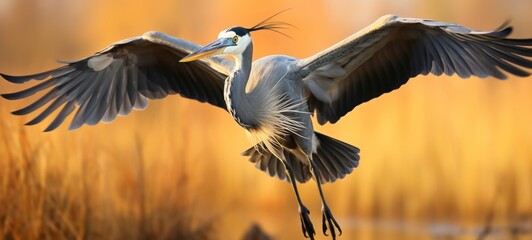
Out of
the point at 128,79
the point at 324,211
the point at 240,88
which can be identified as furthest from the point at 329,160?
the point at 128,79

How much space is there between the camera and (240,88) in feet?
13.5

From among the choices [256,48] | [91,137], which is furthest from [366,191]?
[91,137]

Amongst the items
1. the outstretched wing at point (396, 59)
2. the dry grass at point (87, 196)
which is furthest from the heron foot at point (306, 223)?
the dry grass at point (87, 196)

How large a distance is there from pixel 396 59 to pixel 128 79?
1.53 metres

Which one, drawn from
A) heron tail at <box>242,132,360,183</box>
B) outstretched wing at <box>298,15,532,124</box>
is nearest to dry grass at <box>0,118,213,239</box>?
heron tail at <box>242,132,360,183</box>

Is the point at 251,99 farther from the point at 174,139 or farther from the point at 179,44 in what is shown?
the point at 174,139

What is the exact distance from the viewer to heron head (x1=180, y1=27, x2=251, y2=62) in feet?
13.1

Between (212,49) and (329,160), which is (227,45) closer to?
(212,49)

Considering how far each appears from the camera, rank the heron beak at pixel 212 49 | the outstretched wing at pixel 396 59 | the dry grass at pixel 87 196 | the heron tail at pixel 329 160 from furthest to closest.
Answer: the dry grass at pixel 87 196, the heron tail at pixel 329 160, the outstretched wing at pixel 396 59, the heron beak at pixel 212 49

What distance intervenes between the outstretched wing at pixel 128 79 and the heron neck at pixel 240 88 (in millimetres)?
498

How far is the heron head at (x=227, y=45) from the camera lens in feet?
13.1

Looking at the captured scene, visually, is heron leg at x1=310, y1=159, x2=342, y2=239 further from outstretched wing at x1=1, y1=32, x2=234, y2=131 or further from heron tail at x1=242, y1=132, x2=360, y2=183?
outstretched wing at x1=1, y1=32, x2=234, y2=131

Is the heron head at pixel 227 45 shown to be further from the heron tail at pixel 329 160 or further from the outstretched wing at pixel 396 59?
the heron tail at pixel 329 160

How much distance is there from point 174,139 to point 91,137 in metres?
0.79
